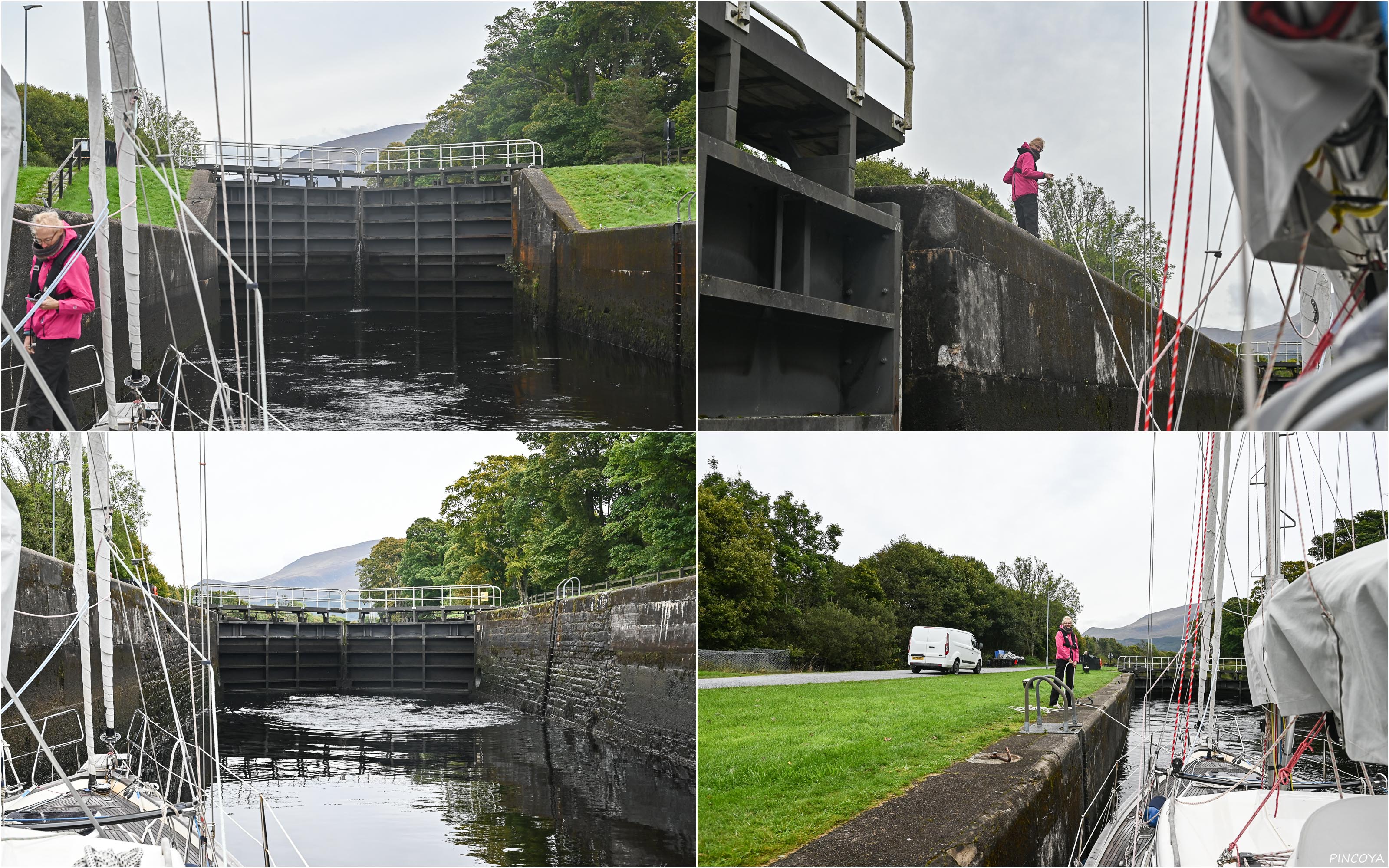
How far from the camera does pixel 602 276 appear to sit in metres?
11.1

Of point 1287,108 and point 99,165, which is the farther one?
point 99,165

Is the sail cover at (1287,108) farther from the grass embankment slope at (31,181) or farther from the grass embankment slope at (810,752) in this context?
A: the grass embankment slope at (31,181)

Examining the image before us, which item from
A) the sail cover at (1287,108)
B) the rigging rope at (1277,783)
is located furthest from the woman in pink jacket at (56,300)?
the rigging rope at (1277,783)

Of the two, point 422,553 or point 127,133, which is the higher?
point 127,133

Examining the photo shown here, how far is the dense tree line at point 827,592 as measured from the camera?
451 inches

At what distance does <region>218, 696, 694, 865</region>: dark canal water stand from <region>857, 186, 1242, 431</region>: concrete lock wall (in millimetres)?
4234

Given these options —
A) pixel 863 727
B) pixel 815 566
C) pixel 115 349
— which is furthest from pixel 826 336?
pixel 815 566

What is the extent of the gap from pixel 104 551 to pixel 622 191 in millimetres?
11163

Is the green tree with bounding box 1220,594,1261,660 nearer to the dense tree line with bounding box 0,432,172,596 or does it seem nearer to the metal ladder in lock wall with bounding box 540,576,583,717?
the metal ladder in lock wall with bounding box 540,576,583,717

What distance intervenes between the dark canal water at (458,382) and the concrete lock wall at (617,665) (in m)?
2.40

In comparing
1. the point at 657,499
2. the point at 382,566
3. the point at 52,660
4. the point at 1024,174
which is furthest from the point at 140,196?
the point at 382,566

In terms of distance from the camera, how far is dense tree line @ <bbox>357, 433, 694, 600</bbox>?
13516 mm

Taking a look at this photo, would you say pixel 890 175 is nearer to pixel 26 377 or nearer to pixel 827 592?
pixel 827 592

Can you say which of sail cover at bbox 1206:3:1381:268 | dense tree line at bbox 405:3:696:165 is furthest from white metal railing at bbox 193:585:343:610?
sail cover at bbox 1206:3:1381:268
